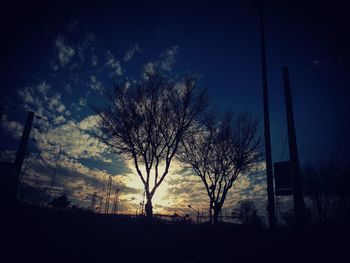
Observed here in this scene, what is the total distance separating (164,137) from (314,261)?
1683 centimetres

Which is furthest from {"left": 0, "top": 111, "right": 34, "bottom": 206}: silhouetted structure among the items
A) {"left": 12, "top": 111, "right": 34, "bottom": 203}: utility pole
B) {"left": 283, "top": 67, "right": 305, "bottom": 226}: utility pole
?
{"left": 283, "top": 67, "right": 305, "bottom": 226}: utility pole

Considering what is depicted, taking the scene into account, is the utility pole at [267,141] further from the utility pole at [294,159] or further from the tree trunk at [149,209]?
the tree trunk at [149,209]

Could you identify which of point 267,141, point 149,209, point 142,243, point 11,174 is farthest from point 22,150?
point 267,141

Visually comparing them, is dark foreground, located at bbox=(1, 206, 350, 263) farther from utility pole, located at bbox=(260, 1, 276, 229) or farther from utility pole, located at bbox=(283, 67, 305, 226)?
utility pole, located at bbox=(283, 67, 305, 226)

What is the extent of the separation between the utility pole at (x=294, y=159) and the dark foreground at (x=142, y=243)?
178cm

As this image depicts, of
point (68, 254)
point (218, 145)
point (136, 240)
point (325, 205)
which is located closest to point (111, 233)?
point (136, 240)

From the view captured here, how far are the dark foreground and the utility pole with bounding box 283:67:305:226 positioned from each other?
1779 millimetres

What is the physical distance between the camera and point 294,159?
44.3ft

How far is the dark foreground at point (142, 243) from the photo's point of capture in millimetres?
6719

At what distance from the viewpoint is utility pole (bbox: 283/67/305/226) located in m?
12.6

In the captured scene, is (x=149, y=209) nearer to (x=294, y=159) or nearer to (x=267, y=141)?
(x=267, y=141)

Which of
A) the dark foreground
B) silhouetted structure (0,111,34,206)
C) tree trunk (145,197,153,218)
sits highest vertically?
silhouetted structure (0,111,34,206)

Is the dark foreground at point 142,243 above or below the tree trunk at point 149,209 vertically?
below

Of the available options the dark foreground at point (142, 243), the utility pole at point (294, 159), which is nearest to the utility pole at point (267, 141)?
the dark foreground at point (142, 243)
